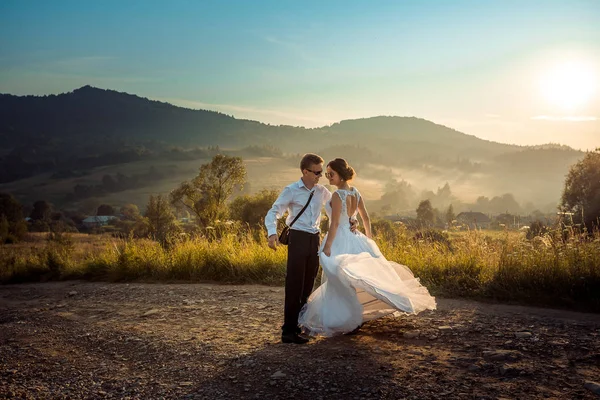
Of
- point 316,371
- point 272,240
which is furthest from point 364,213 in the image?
point 316,371

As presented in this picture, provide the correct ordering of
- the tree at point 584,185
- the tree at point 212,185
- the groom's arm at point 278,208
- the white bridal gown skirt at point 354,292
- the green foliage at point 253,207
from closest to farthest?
the white bridal gown skirt at point 354,292 < the groom's arm at point 278,208 < the tree at point 584,185 < the green foliage at point 253,207 < the tree at point 212,185

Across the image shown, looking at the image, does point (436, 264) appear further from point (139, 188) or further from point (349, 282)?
point (139, 188)

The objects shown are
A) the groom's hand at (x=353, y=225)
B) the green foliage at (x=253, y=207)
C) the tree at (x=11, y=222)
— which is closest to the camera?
the groom's hand at (x=353, y=225)

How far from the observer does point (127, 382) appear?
4.95 m

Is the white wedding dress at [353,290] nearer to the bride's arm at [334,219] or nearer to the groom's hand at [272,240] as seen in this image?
the bride's arm at [334,219]

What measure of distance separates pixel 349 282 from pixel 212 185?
131 ft

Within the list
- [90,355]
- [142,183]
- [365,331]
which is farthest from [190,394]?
[142,183]

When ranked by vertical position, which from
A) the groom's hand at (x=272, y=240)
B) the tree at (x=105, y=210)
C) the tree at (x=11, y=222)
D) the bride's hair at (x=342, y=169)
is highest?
the bride's hair at (x=342, y=169)

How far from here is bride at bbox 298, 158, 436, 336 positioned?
5.62m

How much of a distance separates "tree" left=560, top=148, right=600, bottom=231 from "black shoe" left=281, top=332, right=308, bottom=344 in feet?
99.1

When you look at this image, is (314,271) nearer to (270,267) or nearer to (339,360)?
(339,360)

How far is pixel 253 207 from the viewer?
41.0 m

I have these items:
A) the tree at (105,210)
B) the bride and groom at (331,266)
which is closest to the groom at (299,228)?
the bride and groom at (331,266)

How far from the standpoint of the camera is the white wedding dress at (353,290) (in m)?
5.60
